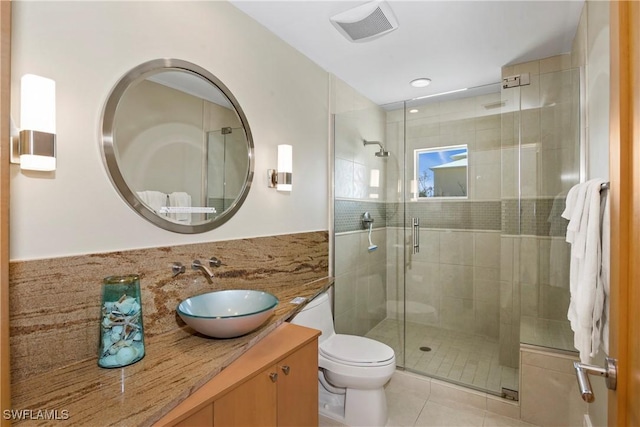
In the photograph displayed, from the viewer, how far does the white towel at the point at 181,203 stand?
150 centimetres

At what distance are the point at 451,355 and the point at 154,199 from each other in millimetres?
2711

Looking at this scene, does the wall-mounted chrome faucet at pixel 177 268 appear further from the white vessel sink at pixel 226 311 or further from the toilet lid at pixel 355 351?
the toilet lid at pixel 355 351

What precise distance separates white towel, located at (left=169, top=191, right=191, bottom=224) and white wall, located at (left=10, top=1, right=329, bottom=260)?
86 mm

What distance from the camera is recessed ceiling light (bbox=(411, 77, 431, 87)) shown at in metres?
2.90

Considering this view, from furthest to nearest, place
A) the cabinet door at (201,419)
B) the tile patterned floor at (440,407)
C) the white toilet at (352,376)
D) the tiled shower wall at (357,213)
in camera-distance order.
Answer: the tiled shower wall at (357,213)
the tile patterned floor at (440,407)
the white toilet at (352,376)
the cabinet door at (201,419)

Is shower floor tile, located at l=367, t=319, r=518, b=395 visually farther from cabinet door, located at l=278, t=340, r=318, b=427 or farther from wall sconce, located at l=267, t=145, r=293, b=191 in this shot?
wall sconce, located at l=267, t=145, r=293, b=191

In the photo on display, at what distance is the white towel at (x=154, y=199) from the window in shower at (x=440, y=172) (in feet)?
7.33

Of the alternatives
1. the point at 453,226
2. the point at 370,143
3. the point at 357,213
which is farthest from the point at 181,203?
the point at 453,226

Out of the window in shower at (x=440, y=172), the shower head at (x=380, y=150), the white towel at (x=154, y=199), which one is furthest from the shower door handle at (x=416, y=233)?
the white towel at (x=154, y=199)

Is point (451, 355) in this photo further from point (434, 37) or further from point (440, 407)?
point (434, 37)

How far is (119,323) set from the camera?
1117 mm

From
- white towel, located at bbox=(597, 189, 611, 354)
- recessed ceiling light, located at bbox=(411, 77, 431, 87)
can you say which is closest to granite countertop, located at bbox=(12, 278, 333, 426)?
white towel, located at bbox=(597, 189, 611, 354)

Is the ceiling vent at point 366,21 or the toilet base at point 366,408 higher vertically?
the ceiling vent at point 366,21

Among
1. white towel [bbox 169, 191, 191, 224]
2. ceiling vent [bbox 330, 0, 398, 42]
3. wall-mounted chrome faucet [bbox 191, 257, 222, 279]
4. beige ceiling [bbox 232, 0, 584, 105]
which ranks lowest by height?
wall-mounted chrome faucet [bbox 191, 257, 222, 279]
